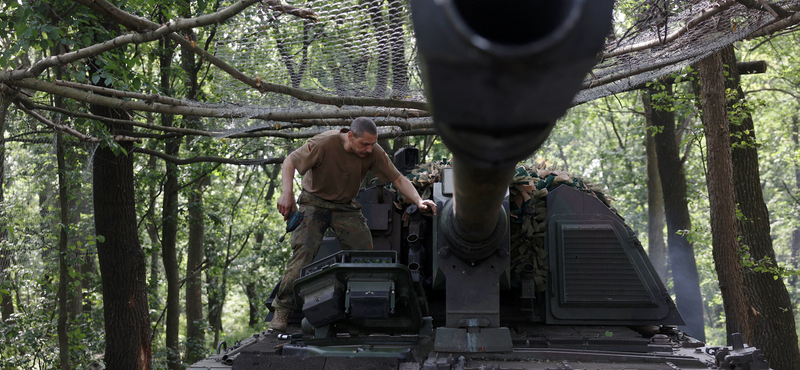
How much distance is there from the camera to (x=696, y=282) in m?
14.8

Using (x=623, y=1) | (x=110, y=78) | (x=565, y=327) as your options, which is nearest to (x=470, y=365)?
(x=565, y=327)

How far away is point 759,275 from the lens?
976cm

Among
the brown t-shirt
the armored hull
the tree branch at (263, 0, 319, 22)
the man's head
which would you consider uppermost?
the tree branch at (263, 0, 319, 22)

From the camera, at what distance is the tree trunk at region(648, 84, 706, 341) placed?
14.5m

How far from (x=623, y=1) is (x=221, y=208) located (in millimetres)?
18094

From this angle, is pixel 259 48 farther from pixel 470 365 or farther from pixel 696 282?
pixel 696 282

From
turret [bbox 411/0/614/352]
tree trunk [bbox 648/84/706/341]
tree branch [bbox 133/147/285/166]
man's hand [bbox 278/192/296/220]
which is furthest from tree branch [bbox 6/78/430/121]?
tree trunk [bbox 648/84/706/341]

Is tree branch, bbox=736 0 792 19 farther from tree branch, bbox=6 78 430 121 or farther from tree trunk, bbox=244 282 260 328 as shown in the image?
tree trunk, bbox=244 282 260 328

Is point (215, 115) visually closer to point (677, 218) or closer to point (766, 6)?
point (766, 6)

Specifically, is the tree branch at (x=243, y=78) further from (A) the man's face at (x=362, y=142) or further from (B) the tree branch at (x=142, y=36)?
(A) the man's face at (x=362, y=142)

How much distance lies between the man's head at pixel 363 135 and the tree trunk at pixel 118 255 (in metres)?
5.13

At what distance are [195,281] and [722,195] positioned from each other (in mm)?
13631

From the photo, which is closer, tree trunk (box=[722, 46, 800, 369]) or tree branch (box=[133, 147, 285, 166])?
tree branch (box=[133, 147, 285, 166])

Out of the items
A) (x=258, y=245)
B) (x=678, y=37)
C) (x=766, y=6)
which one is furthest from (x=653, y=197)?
(x=766, y=6)
